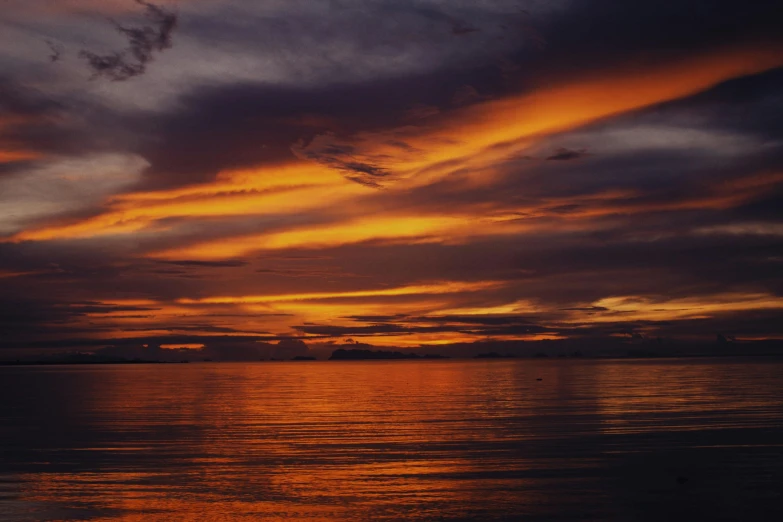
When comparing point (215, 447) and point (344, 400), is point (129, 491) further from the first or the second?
point (344, 400)

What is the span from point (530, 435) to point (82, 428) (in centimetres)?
2910

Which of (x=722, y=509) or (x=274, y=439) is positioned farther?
(x=274, y=439)

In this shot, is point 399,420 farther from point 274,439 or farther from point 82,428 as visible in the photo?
point 82,428

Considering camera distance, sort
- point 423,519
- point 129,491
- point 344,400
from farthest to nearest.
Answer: point 344,400 < point 129,491 < point 423,519

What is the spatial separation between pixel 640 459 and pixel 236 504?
1864 centimetres

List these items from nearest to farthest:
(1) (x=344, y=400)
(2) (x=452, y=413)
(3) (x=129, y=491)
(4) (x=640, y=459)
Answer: (3) (x=129, y=491) → (4) (x=640, y=459) → (2) (x=452, y=413) → (1) (x=344, y=400)

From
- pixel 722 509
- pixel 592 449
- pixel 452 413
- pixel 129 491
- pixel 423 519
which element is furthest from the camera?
pixel 452 413

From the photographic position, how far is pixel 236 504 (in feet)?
86.3

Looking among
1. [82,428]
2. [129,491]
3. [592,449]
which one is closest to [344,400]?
[82,428]

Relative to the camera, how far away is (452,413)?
2375 inches

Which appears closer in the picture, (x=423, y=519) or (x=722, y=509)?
(x=423, y=519)

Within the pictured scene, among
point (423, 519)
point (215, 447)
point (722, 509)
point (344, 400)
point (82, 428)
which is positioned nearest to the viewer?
point (423, 519)

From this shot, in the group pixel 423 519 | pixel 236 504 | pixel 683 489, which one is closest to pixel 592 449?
pixel 683 489

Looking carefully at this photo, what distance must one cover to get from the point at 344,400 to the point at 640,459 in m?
47.3
